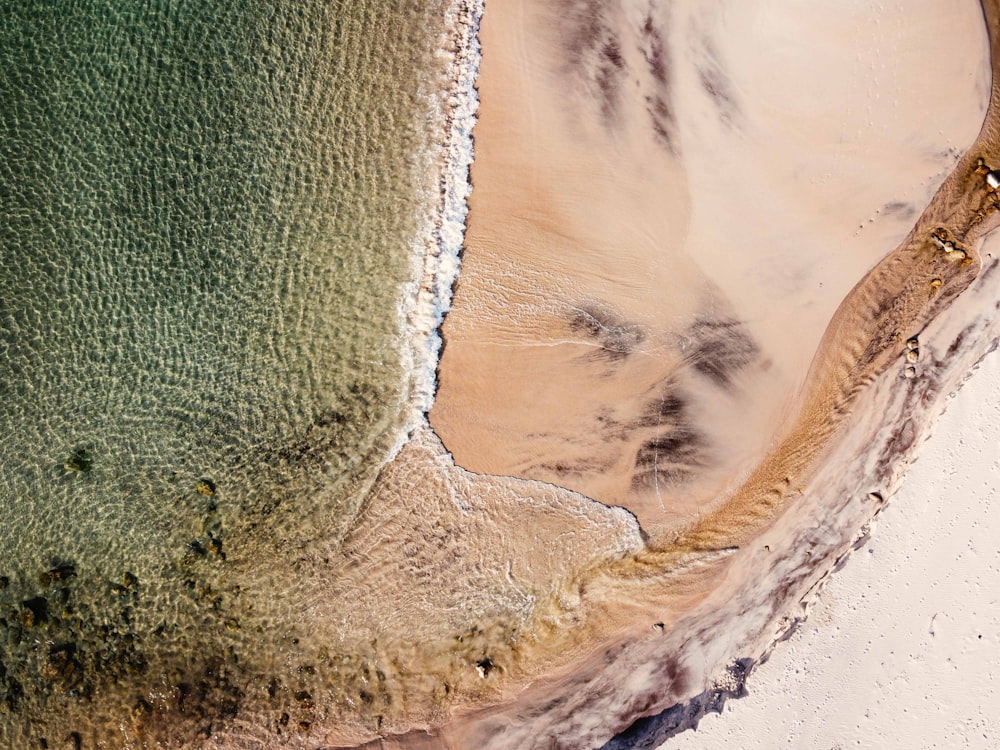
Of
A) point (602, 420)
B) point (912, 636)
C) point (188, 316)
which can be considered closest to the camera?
point (188, 316)

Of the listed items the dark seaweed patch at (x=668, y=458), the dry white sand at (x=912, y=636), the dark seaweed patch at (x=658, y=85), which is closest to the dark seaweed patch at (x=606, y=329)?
the dark seaweed patch at (x=668, y=458)

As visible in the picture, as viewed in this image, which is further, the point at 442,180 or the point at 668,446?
the point at 668,446

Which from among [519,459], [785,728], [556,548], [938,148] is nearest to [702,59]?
[938,148]

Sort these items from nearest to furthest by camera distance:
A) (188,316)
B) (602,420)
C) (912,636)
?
(188,316) → (602,420) → (912,636)

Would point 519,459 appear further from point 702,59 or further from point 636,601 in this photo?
point 702,59

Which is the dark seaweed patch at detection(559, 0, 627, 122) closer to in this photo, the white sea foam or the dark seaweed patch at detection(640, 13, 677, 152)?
the dark seaweed patch at detection(640, 13, 677, 152)

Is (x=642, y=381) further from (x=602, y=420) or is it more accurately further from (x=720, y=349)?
(x=720, y=349)

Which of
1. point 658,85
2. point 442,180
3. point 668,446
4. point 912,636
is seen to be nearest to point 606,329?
point 668,446

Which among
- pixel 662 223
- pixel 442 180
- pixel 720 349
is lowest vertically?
pixel 720 349
